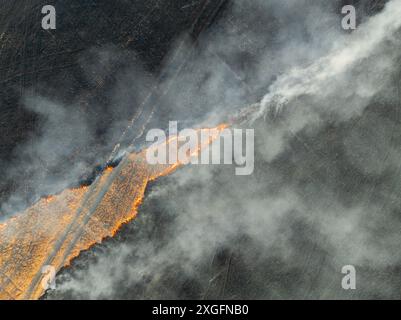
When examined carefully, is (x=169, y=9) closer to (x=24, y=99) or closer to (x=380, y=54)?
(x=24, y=99)

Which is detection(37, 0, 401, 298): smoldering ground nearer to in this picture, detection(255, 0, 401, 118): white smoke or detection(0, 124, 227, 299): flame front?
detection(255, 0, 401, 118): white smoke

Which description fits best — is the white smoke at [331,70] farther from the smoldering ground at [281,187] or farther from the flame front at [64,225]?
the flame front at [64,225]

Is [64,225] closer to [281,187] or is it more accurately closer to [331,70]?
[281,187]

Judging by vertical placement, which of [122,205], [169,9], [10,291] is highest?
[169,9]

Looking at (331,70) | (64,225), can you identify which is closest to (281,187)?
(331,70)
